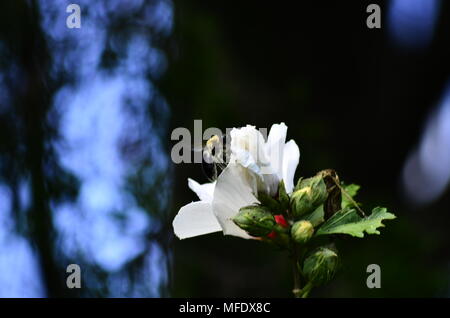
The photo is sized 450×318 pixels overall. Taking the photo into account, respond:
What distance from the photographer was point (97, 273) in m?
1.39

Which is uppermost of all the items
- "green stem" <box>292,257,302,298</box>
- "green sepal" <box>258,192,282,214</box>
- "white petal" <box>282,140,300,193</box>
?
"white petal" <box>282,140,300,193</box>

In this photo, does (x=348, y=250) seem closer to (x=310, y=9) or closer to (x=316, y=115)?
(x=316, y=115)

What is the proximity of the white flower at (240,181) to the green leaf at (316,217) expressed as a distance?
1.3 inches

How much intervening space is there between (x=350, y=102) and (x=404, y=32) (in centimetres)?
23

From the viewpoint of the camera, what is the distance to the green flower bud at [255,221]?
46 centimetres

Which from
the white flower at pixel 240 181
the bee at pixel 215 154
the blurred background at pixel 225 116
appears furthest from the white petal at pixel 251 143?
the blurred background at pixel 225 116

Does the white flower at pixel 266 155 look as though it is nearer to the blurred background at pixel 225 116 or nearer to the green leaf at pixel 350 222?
the green leaf at pixel 350 222

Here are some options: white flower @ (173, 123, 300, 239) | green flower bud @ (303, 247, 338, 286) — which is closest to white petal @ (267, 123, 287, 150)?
white flower @ (173, 123, 300, 239)

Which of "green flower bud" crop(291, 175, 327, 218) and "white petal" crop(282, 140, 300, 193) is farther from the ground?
"white petal" crop(282, 140, 300, 193)

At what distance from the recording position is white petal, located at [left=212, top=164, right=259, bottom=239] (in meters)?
0.47

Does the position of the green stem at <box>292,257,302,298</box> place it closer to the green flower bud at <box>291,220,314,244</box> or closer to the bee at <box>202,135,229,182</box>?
the green flower bud at <box>291,220,314,244</box>

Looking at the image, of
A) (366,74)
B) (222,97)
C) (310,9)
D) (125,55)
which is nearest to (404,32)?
(366,74)

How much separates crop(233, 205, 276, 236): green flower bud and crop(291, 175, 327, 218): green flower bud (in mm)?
21

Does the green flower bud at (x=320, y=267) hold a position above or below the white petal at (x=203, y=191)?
below
